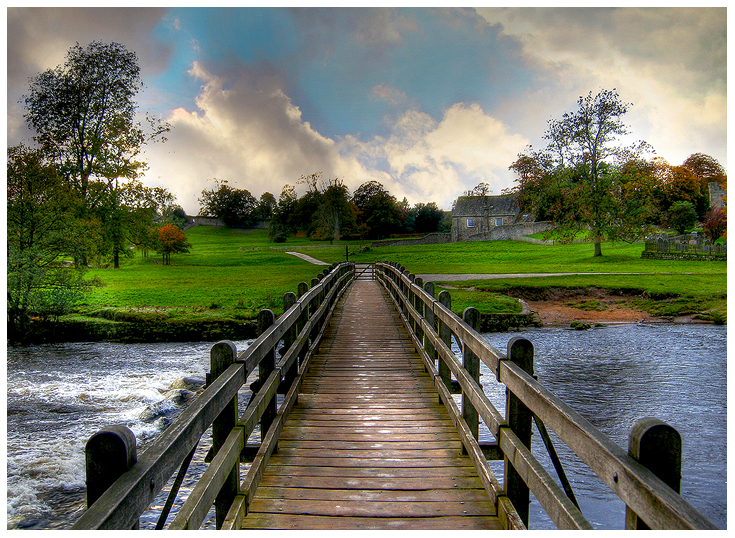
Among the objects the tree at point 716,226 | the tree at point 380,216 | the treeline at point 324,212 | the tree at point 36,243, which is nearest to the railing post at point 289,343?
the tree at point 36,243

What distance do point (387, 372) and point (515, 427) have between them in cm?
389

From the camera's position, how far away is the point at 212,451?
2.90 m

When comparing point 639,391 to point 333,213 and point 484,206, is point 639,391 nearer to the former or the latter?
point 333,213

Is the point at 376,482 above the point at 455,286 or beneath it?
above

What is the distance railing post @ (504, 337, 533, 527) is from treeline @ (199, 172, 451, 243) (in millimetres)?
62681

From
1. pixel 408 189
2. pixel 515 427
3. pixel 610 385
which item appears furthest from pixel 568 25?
pixel 408 189

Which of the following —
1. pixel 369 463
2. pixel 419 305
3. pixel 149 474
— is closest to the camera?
pixel 149 474

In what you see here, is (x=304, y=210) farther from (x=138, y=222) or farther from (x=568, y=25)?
(x=568, y=25)

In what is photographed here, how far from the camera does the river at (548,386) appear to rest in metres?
5.96

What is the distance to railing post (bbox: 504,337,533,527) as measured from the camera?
105 inches

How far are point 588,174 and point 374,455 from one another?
35.1 m

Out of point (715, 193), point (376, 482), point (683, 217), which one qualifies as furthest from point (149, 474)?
point (715, 193)

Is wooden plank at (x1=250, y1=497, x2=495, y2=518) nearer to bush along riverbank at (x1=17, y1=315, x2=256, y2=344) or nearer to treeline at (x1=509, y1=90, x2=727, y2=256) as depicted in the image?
bush along riverbank at (x1=17, y1=315, x2=256, y2=344)

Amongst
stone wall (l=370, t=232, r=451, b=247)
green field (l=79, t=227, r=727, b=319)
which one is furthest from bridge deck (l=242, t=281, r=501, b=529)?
stone wall (l=370, t=232, r=451, b=247)
